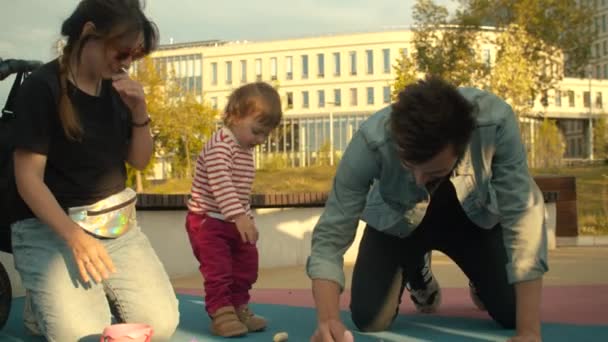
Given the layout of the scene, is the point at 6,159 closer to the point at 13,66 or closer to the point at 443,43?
the point at 13,66

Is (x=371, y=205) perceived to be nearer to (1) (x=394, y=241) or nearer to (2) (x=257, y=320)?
(1) (x=394, y=241)

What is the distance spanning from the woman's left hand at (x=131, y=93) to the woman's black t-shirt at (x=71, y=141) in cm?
5

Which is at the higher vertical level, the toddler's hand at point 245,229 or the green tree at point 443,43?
the green tree at point 443,43

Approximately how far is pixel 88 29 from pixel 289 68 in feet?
248

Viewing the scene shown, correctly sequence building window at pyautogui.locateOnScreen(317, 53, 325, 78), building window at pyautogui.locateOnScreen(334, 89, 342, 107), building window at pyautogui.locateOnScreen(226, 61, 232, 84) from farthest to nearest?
1. building window at pyautogui.locateOnScreen(226, 61, 232, 84)
2. building window at pyautogui.locateOnScreen(334, 89, 342, 107)
3. building window at pyautogui.locateOnScreen(317, 53, 325, 78)

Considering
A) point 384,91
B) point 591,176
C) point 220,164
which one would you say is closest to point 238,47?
point 384,91

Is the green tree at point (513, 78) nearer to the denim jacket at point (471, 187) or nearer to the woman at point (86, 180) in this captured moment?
the denim jacket at point (471, 187)

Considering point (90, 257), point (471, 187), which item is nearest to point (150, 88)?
point (471, 187)

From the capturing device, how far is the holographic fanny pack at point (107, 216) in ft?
12.7

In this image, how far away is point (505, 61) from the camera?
131 feet

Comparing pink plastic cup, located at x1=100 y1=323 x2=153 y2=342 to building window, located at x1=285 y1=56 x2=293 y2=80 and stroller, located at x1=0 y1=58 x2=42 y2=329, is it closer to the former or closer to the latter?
stroller, located at x1=0 y1=58 x2=42 y2=329

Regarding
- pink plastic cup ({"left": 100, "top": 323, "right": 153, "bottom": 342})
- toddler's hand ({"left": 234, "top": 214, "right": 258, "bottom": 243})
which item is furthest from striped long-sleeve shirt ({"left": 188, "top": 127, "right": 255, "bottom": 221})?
pink plastic cup ({"left": 100, "top": 323, "right": 153, "bottom": 342})

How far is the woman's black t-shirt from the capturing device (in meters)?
3.68

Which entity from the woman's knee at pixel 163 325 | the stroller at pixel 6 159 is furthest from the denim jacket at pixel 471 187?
the stroller at pixel 6 159
